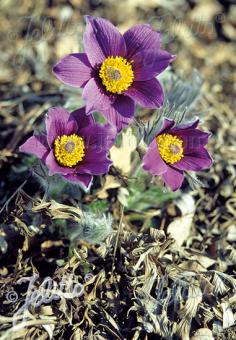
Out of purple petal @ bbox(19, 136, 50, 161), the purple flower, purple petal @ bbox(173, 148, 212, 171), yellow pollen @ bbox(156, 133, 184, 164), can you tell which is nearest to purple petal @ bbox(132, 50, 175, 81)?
the purple flower

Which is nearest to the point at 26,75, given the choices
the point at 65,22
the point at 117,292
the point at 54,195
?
the point at 65,22

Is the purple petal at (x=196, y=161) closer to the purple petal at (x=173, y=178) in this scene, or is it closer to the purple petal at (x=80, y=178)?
the purple petal at (x=173, y=178)

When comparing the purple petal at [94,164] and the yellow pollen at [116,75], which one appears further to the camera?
the yellow pollen at [116,75]

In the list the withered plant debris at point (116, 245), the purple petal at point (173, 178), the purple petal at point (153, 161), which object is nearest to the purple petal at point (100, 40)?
the withered plant debris at point (116, 245)

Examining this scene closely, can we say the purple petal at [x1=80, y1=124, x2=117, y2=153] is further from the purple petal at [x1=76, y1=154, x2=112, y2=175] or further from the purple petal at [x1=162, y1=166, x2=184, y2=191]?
the purple petal at [x1=162, y1=166, x2=184, y2=191]

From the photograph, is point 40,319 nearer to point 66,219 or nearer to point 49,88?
point 66,219

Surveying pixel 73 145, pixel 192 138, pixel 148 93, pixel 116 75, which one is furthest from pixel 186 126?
pixel 73 145

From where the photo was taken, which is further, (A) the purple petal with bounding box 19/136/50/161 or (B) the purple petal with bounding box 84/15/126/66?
(B) the purple petal with bounding box 84/15/126/66
